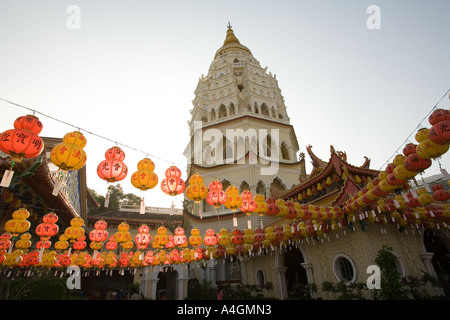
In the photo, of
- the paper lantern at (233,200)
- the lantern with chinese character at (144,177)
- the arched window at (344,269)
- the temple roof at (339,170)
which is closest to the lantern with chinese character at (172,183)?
the lantern with chinese character at (144,177)

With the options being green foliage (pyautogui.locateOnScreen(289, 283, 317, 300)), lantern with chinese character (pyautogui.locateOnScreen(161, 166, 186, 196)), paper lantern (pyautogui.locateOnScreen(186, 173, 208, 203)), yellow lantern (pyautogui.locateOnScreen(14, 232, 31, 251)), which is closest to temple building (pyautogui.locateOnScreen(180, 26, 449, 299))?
green foliage (pyautogui.locateOnScreen(289, 283, 317, 300))

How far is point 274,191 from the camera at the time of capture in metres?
12.7

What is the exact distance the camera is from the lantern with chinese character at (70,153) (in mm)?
4379

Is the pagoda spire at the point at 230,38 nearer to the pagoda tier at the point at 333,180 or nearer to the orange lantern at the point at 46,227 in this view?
the pagoda tier at the point at 333,180

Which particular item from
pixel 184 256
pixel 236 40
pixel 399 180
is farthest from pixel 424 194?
pixel 236 40

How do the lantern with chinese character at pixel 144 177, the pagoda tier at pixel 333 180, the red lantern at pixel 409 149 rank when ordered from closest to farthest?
the red lantern at pixel 409 149 → the lantern with chinese character at pixel 144 177 → the pagoda tier at pixel 333 180

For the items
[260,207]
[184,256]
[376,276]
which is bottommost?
[376,276]

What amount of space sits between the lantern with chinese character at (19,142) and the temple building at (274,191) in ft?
15.2

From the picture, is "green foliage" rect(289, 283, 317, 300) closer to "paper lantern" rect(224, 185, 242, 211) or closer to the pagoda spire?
"paper lantern" rect(224, 185, 242, 211)

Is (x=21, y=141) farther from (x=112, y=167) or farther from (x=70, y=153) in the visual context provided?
(x=112, y=167)
